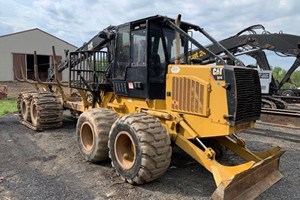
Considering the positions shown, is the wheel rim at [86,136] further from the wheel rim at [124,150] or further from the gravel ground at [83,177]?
the wheel rim at [124,150]

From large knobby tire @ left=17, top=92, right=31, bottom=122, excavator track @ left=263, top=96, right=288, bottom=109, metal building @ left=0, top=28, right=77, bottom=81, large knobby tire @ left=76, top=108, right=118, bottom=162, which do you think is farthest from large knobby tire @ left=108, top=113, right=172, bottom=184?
metal building @ left=0, top=28, right=77, bottom=81

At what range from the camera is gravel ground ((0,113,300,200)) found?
167 inches

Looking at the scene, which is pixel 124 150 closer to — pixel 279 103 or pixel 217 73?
pixel 217 73

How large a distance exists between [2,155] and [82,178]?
93.4 inches

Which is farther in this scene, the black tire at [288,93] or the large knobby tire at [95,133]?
the black tire at [288,93]

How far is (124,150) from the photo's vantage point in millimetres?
4922

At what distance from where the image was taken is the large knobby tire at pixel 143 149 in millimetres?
4250

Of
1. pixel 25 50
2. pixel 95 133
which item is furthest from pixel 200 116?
pixel 25 50

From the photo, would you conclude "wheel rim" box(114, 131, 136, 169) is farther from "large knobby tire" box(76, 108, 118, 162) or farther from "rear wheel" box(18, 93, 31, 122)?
"rear wheel" box(18, 93, 31, 122)

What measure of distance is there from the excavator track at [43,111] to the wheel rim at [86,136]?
2927 millimetres

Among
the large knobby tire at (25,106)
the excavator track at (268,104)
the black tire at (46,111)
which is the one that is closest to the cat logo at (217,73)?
the black tire at (46,111)

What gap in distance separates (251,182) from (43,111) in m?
6.23

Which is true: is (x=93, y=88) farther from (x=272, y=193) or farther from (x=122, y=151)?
(x=272, y=193)

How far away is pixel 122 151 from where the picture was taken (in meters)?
4.90
